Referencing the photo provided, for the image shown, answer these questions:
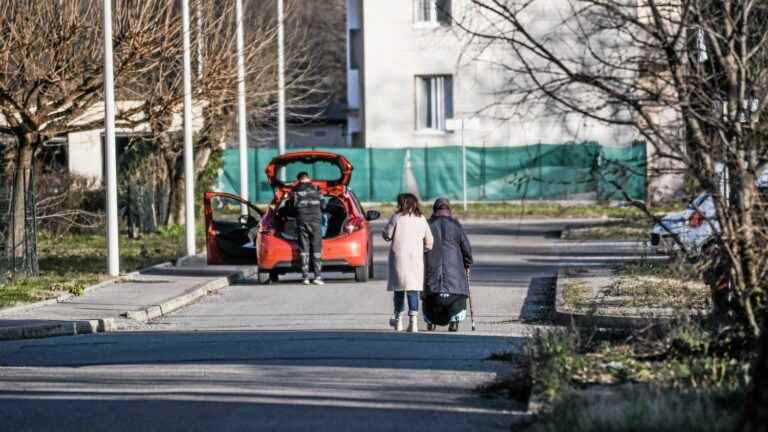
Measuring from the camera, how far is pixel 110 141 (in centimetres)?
2319

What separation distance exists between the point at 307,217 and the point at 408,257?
653cm

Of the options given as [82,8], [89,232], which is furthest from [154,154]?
[82,8]

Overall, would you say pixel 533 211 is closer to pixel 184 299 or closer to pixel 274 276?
pixel 274 276

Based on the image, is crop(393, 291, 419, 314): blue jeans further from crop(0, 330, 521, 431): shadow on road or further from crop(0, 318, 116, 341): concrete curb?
crop(0, 318, 116, 341): concrete curb

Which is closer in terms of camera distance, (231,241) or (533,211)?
(231,241)

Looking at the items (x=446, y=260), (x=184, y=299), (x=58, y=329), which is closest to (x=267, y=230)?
(x=184, y=299)

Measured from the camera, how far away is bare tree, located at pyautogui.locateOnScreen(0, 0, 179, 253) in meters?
23.1

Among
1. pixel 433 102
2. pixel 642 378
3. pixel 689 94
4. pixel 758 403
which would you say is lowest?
pixel 642 378

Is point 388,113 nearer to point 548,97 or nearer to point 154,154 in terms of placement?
point 154,154

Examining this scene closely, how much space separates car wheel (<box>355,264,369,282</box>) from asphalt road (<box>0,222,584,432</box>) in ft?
9.46

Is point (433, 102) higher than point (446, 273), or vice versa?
point (433, 102)

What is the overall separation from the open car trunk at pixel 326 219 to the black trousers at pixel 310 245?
369mm

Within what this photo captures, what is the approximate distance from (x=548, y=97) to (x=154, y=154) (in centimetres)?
2673

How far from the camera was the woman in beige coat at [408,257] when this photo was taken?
15578mm
